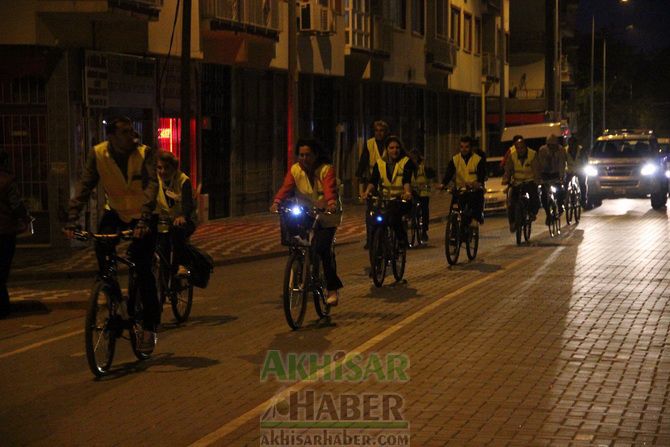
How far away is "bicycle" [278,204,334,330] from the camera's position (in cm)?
1243

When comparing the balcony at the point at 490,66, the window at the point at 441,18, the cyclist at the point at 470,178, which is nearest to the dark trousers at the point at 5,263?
the cyclist at the point at 470,178

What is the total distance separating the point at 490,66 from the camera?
59969 millimetres

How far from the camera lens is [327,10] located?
113 ft

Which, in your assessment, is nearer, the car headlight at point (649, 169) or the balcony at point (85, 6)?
the balcony at point (85, 6)

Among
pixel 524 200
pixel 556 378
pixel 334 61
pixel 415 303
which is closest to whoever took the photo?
pixel 556 378

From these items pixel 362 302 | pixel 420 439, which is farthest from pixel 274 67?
pixel 420 439

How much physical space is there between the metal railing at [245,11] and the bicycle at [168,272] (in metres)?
14.9

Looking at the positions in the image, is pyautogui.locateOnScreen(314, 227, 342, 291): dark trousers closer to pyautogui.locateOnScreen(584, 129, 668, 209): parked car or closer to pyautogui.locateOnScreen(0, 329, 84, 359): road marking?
pyautogui.locateOnScreen(0, 329, 84, 359): road marking

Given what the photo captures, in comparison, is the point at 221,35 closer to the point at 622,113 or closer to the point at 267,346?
the point at 267,346

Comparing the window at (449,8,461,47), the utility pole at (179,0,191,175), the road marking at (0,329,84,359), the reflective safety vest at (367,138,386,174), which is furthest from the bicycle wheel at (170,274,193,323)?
the window at (449,8,461,47)

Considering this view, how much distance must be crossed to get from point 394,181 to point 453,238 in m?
2.68

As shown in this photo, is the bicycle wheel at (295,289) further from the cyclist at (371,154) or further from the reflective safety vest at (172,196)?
the cyclist at (371,154)

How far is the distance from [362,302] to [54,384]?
17.0ft

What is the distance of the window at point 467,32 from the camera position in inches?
2232
